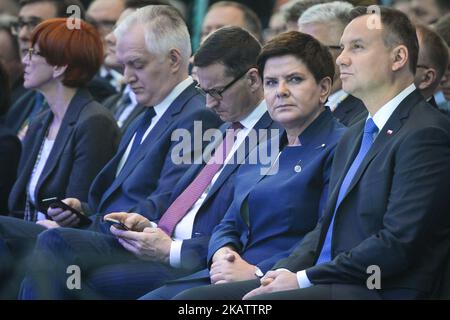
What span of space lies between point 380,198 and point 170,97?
6.64 feet

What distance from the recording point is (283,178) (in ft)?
15.2

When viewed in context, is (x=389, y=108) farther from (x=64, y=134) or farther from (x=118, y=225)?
(x=64, y=134)

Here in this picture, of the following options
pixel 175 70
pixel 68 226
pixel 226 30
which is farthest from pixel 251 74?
pixel 68 226

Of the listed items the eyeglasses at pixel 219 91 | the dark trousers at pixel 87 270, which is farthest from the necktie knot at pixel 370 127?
the dark trousers at pixel 87 270

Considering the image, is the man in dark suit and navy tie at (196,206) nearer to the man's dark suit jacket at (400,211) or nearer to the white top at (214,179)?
the white top at (214,179)

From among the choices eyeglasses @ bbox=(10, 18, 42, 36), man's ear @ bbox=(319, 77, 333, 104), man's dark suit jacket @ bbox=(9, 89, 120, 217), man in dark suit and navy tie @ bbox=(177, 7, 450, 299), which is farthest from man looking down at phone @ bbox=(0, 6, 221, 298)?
eyeglasses @ bbox=(10, 18, 42, 36)

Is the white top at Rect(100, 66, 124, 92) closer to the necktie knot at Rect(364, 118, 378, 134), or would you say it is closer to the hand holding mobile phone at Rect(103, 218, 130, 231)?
the hand holding mobile phone at Rect(103, 218, 130, 231)

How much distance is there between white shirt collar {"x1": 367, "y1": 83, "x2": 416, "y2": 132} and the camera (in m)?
4.23

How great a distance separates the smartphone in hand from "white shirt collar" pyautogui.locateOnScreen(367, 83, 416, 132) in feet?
6.29

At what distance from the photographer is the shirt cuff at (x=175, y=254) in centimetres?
504

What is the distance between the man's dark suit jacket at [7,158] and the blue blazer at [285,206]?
2.05 meters

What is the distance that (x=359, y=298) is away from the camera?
393 cm

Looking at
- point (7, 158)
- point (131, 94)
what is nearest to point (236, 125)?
point (7, 158)
